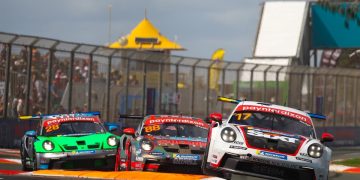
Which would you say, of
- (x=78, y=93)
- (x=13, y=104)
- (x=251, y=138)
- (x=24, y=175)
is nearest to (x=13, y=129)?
(x=13, y=104)

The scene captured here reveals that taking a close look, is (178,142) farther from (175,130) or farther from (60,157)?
(60,157)

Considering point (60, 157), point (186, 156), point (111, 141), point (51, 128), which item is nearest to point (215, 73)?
point (51, 128)

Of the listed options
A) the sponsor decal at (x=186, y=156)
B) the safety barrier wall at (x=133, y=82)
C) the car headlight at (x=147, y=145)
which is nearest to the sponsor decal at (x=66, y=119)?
the car headlight at (x=147, y=145)

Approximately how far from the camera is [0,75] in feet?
83.9

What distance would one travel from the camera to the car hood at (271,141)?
44.5 feet

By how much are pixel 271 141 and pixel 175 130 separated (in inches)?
130

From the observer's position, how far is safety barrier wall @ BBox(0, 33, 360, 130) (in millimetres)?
26188

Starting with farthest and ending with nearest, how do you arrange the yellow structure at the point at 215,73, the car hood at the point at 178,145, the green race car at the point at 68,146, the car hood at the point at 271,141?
the yellow structure at the point at 215,73 → the green race car at the point at 68,146 → the car hood at the point at 178,145 → the car hood at the point at 271,141

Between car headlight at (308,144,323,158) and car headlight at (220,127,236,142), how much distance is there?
1.08 m

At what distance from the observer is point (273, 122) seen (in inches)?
587

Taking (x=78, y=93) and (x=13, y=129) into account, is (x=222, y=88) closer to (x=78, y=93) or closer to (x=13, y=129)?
(x=78, y=93)

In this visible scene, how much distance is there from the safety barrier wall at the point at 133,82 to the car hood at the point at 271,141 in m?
12.9

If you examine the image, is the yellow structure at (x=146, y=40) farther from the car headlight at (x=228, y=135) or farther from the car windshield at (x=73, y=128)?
the car headlight at (x=228, y=135)

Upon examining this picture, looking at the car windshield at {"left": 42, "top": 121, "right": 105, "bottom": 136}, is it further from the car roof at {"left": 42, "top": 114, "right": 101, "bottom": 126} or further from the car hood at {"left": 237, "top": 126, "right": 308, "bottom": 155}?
the car hood at {"left": 237, "top": 126, "right": 308, "bottom": 155}
